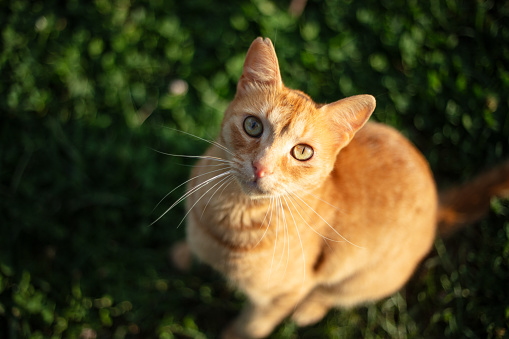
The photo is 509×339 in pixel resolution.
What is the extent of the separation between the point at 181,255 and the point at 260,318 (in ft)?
2.44

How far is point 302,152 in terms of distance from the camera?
5.71ft

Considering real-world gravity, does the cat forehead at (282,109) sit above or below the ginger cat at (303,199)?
above

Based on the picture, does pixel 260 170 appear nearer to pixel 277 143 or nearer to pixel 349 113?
pixel 277 143

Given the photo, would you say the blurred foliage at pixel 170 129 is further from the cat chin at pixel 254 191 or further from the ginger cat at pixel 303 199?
the cat chin at pixel 254 191

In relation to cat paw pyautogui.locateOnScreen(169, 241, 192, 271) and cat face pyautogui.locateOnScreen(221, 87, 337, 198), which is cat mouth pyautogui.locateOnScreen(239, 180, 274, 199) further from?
cat paw pyautogui.locateOnScreen(169, 241, 192, 271)

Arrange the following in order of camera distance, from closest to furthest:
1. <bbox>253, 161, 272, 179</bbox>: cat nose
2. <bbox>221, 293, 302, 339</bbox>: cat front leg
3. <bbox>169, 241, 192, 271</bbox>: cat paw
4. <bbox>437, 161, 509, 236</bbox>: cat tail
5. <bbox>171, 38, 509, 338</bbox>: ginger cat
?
1. <bbox>253, 161, 272, 179</bbox>: cat nose
2. <bbox>171, 38, 509, 338</bbox>: ginger cat
3. <bbox>221, 293, 302, 339</bbox>: cat front leg
4. <bbox>437, 161, 509, 236</bbox>: cat tail
5. <bbox>169, 241, 192, 271</bbox>: cat paw

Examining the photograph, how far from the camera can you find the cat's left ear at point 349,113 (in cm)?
164

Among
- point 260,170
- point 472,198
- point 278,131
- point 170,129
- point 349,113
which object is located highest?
point 349,113

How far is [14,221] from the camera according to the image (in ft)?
8.66

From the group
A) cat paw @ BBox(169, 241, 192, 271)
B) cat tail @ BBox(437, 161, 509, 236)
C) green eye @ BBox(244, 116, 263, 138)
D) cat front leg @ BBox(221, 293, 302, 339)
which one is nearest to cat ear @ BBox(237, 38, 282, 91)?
green eye @ BBox(244, 116, 263, 138)

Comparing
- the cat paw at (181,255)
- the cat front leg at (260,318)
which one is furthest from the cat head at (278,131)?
the cat paw at (181,255)

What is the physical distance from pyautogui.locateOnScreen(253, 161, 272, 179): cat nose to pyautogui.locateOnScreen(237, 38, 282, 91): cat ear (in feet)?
1.38

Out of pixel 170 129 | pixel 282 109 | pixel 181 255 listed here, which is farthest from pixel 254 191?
pixel 170 129

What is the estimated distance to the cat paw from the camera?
8.98 feet
